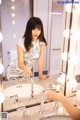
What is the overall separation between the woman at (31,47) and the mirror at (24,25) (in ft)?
0.10

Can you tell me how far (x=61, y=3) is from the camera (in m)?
1.38

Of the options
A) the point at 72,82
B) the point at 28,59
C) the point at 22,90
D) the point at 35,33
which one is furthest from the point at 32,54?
the point at 72,82

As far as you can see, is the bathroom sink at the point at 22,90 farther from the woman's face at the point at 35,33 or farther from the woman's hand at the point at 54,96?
the woman's face at the point at 35,33

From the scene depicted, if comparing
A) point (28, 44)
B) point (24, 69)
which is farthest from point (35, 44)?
point (24, 69)

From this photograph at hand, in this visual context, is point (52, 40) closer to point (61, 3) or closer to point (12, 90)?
point (61, 3)

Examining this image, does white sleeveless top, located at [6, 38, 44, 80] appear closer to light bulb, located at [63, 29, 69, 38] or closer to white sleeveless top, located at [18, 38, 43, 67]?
white sleeveless top, located at [18, 38, 43, 67]

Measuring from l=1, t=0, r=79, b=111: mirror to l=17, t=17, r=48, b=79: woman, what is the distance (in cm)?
3

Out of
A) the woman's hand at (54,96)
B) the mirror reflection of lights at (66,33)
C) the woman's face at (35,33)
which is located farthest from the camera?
the mirror reflection of lights at (66,33)

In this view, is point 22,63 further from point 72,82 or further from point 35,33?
point 72,82

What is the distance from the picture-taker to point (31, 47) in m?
1.37

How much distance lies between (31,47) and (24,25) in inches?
6.5

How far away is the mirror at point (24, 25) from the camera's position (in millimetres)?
1246

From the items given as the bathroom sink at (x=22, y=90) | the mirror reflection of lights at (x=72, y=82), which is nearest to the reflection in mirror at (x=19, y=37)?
the bathroom sink at (x=22, y=90)

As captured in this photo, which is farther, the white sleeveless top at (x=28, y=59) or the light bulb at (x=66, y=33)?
the light bulb at (x=66, y=33)
